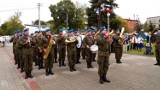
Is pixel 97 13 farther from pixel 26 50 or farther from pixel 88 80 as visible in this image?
pixel 88 80

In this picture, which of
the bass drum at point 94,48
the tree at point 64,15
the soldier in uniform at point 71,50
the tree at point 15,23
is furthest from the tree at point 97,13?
the bass drum at point 94,48

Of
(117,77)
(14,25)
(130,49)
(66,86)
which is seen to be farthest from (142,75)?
(14,25)

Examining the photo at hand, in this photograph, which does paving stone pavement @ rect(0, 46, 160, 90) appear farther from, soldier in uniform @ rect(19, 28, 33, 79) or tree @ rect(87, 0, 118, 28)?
tree @ rect(87, 0, 118, 28)

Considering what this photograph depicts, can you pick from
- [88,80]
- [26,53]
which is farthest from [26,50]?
[88,80]

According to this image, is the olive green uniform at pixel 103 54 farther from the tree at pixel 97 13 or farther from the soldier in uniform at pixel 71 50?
the tree at pixel 97 13

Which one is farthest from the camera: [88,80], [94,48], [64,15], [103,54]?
[64,15]

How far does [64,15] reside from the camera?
2309 inches

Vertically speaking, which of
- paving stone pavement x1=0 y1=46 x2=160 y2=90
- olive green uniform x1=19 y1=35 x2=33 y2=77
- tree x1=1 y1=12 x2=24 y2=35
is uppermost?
tree x1=1 y1=12 x2=24 y2=35

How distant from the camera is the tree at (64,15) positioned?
192 feet

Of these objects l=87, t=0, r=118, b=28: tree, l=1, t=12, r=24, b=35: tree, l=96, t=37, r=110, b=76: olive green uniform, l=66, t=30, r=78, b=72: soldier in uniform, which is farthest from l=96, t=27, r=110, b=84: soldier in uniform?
l=1, t=12, r=24, b=35: tree

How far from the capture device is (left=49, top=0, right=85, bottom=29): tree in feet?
192

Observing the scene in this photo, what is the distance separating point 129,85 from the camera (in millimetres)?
7488

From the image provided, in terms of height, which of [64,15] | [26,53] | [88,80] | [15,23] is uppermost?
[64,15]

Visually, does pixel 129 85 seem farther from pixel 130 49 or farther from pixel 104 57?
pixel 130 49
